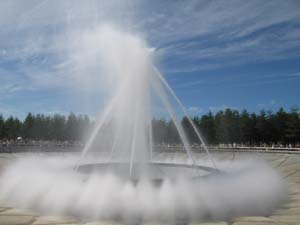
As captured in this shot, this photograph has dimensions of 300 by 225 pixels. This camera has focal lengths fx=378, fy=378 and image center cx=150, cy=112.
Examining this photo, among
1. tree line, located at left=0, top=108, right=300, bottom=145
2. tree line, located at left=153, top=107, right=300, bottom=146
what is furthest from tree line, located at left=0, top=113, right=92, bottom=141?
tree line, located at left=153, top=107, right=300, bottom=146

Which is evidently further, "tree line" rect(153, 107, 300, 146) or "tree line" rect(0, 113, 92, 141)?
"tree line" rect(0, 113, 92, 141)

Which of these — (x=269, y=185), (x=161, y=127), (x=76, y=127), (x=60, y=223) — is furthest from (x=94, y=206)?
(x=76, y=127)

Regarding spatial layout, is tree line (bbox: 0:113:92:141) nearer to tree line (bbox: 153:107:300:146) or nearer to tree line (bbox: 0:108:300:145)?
tree line (bbox: 0:108:300:145)

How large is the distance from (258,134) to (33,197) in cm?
6986

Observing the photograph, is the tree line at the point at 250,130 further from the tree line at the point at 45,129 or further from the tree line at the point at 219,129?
the tree line at the point at 45,129

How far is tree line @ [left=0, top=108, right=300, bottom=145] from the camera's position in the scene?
2800 inches

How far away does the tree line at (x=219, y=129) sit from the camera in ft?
233

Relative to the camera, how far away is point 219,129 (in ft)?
→ 247

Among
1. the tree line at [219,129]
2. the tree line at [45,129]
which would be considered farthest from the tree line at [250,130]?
the tree line at [45,129]

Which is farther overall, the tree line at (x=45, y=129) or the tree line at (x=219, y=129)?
the tree line at (x=45, y=129)

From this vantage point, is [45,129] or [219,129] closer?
[219,129]

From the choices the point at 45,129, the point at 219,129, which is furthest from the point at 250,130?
the point at 45,129

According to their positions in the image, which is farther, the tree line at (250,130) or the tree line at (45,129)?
the tree line at (45,129)

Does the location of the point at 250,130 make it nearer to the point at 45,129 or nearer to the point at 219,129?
the point at 219,129
